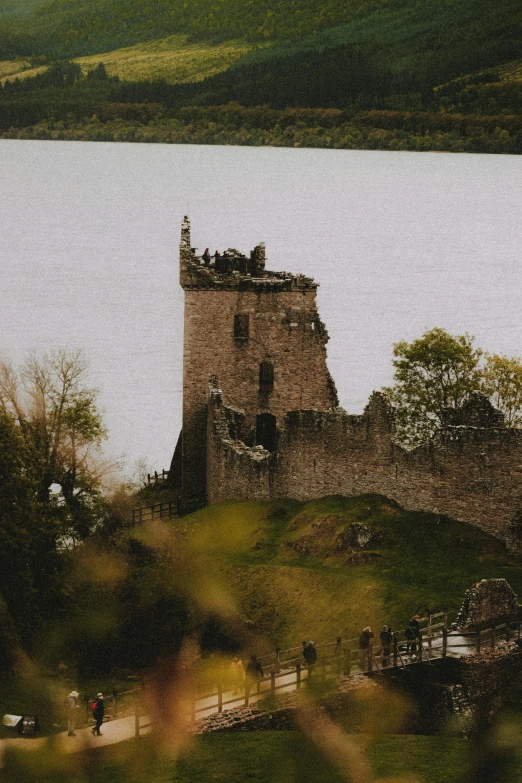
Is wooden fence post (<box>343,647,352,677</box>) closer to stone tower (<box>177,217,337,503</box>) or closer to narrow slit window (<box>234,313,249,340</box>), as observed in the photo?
stone tower (<box>177,217,337,503</box>)

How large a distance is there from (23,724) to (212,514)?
61.7ft

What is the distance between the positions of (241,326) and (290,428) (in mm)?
8118

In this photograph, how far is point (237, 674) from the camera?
46.0 m

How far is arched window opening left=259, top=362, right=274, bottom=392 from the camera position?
2559 inches

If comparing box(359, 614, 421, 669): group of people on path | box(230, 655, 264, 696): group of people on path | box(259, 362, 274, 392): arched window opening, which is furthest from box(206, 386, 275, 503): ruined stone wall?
box(359, 614, 421, 669): group of people on path

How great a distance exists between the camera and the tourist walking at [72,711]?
4269 cm

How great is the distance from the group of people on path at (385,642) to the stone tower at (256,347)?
19.7 metres

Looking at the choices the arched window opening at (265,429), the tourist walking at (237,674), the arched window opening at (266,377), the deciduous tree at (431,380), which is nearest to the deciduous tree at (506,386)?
the deciduous tree at (431,380)

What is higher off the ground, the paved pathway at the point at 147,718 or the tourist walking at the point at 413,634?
the tourist walking at the point at 413,634

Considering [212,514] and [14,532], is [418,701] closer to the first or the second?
[14,532]

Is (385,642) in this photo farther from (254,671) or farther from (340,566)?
(340,566)

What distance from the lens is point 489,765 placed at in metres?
22.3

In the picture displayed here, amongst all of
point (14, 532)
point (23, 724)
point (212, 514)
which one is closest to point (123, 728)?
point (23, 724)

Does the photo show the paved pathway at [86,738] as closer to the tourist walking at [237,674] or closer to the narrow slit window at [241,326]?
the tourist walking at [237,674]
